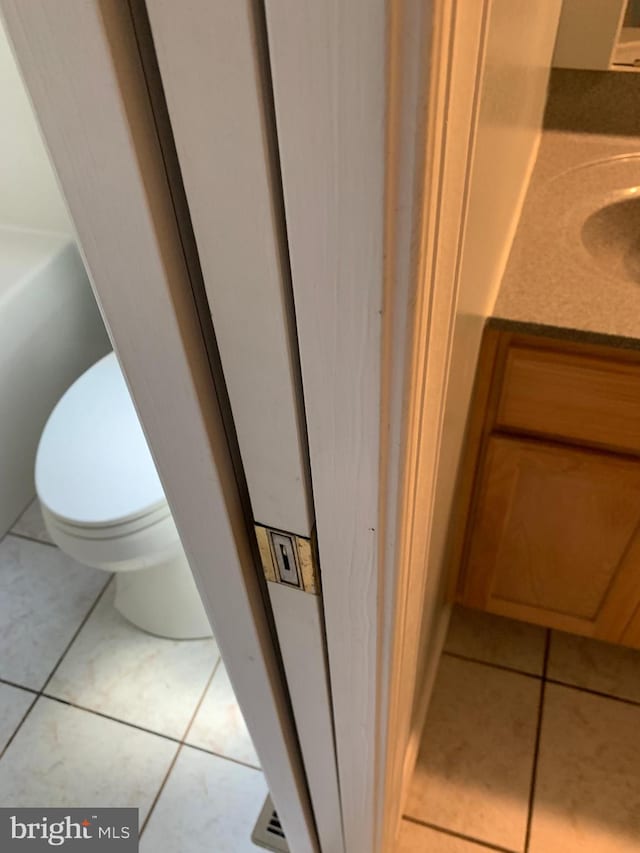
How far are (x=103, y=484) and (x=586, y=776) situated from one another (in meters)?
1.08

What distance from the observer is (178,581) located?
1486mm

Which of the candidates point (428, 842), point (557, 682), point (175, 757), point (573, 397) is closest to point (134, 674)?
point (175, 757)

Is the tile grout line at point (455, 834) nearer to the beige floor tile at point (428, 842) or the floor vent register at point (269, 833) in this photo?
the beige floor tile at point (428, 842)

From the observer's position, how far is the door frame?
28 centimetres

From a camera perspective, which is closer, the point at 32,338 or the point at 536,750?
the point at 536,750

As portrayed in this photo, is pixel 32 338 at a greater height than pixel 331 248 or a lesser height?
lesser

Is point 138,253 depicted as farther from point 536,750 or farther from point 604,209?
point 536,750

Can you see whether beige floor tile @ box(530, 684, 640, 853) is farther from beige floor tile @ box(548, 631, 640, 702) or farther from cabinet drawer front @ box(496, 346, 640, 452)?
cabinet drawer front @ box(496, 346, 640, 452)

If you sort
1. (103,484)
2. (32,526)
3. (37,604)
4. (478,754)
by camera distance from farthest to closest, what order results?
(32,526) → (37,604) → (478,754) → (103,484)

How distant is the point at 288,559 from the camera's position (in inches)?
21.7

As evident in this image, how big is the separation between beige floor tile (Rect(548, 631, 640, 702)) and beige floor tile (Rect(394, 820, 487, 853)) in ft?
1.26

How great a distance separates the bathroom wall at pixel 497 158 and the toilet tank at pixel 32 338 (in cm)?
114

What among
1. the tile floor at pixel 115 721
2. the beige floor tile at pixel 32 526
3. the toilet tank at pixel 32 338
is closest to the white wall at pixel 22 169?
the toilet tank at pixel 32 338

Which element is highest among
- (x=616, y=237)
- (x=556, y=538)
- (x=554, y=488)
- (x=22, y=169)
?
(x=616, y=237)
